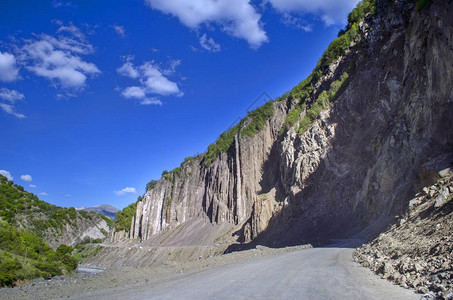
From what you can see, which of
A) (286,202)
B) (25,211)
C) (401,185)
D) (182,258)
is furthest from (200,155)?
(401,185)

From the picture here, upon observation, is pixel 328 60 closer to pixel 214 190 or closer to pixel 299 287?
pixel 214 190

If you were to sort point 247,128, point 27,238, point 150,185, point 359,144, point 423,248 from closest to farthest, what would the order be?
point 423,248 < point 359,144 < point 27,238 < point 247,128 < point 150,185

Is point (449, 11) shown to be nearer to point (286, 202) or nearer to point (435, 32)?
point (435, 32)

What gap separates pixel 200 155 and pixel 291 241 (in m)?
51.6

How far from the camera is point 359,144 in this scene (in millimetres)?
28938

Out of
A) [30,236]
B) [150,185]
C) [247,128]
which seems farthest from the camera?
[150,185]

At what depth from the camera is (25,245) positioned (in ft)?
114

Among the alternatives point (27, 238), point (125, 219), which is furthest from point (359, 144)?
point (125, 219)

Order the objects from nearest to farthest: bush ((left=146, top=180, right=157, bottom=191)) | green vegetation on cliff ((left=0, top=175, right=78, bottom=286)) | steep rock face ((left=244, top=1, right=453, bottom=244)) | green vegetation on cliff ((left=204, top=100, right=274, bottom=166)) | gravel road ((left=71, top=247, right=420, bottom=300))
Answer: gravel road ((left=71, top=247, right=420, bottom=300)) → steep rock face ((left=244, top=1, right=453, bottom=244)) → green vegetation on cliff ((left=0, top=175, right=78, bottom=286)) → green vegetation on cliff ((left=204, top=100, right=274, bottom=166)) → bush ((left=146, top=180, right=157, bottom=191))


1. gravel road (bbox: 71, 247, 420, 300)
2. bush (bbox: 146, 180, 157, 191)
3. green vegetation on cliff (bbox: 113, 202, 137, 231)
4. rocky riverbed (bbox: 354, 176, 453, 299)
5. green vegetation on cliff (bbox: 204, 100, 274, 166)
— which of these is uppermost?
green vegetation on cliff (bbox: 204, 100, 274, 166)

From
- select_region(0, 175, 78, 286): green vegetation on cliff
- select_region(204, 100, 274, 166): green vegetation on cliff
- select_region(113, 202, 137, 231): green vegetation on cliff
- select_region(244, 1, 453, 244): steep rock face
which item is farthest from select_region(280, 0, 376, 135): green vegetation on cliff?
select_region(113, 202, 137, 231): green vegetation on cliff

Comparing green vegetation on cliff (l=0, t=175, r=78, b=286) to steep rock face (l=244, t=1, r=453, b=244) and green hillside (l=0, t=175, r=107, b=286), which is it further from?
steep rock face (l=244, t=1, r=453, b=244)

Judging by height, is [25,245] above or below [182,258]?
above

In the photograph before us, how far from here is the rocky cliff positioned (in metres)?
16.2
